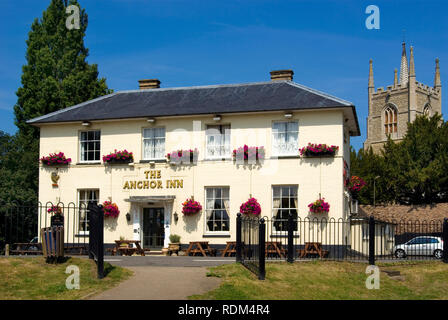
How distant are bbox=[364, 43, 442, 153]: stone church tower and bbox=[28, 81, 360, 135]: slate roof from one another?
68.3 meters

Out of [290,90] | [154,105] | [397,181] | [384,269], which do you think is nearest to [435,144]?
[397,181]

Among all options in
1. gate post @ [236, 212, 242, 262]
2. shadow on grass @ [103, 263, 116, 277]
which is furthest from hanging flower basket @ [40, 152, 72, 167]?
gate post @ [236, 212, 242, 262]

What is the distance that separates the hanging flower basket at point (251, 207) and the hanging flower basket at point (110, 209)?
6021 millimetres

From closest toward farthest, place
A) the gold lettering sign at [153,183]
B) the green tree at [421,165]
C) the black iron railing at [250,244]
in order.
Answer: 1. the black iron railing at [250,244]
2. the gold lettering sign at [153,183]
3. the green tree at [421,165]

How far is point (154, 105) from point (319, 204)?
9.56 metres

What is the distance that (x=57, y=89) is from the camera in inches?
1672

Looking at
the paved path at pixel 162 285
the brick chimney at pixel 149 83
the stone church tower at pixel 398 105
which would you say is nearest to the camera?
the paved path at pixel 162 285

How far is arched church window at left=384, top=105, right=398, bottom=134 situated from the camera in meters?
97.2

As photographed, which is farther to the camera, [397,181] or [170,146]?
[397,181]

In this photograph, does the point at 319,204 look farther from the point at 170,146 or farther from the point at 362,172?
the point at 362,172

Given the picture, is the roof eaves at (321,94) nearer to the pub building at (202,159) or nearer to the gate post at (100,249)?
the pub building at (202,159)

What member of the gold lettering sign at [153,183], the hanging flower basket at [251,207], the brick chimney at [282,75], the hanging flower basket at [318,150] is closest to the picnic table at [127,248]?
the gold lettering sign at [153,183]

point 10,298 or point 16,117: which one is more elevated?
point 16,117

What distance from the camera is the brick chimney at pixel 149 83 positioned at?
31355mm
